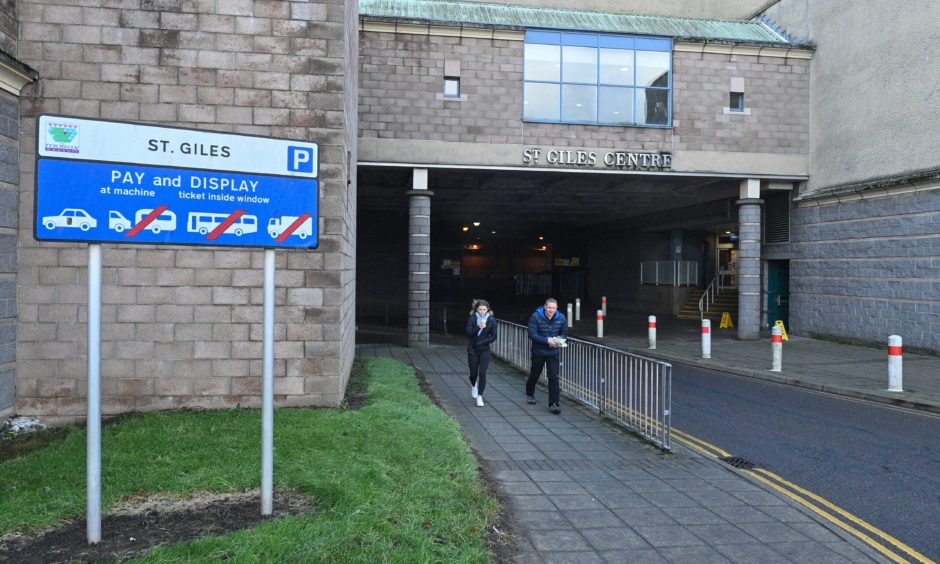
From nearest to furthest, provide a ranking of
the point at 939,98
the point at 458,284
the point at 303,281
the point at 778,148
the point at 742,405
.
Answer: the point at 303,281 → the point at 742,405 → the point at 939,98 → the point at 778,148 → the point at 458,284

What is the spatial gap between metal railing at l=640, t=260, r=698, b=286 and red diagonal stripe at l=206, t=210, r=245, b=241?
29791 mm

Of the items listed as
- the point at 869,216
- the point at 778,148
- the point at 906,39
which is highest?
the point at 906,39

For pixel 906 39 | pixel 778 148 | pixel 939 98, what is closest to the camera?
pixel 939 98

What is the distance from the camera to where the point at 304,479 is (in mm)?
5012

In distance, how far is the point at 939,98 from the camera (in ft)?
51.1

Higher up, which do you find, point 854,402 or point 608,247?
point 608,247

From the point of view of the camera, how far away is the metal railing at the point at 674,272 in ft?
104

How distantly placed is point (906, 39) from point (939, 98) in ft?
6.79

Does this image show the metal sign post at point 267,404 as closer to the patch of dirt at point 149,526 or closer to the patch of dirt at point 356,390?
the patch of dirt at point 149,526

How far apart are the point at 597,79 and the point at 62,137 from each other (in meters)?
17.5

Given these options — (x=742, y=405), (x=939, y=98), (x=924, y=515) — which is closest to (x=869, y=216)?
(x=939, y=98)

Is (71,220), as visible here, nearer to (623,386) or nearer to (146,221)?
(146,221)

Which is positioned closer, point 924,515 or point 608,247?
point 924,515

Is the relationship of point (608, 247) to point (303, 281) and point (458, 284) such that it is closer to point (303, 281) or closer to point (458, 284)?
point (458, 284)
